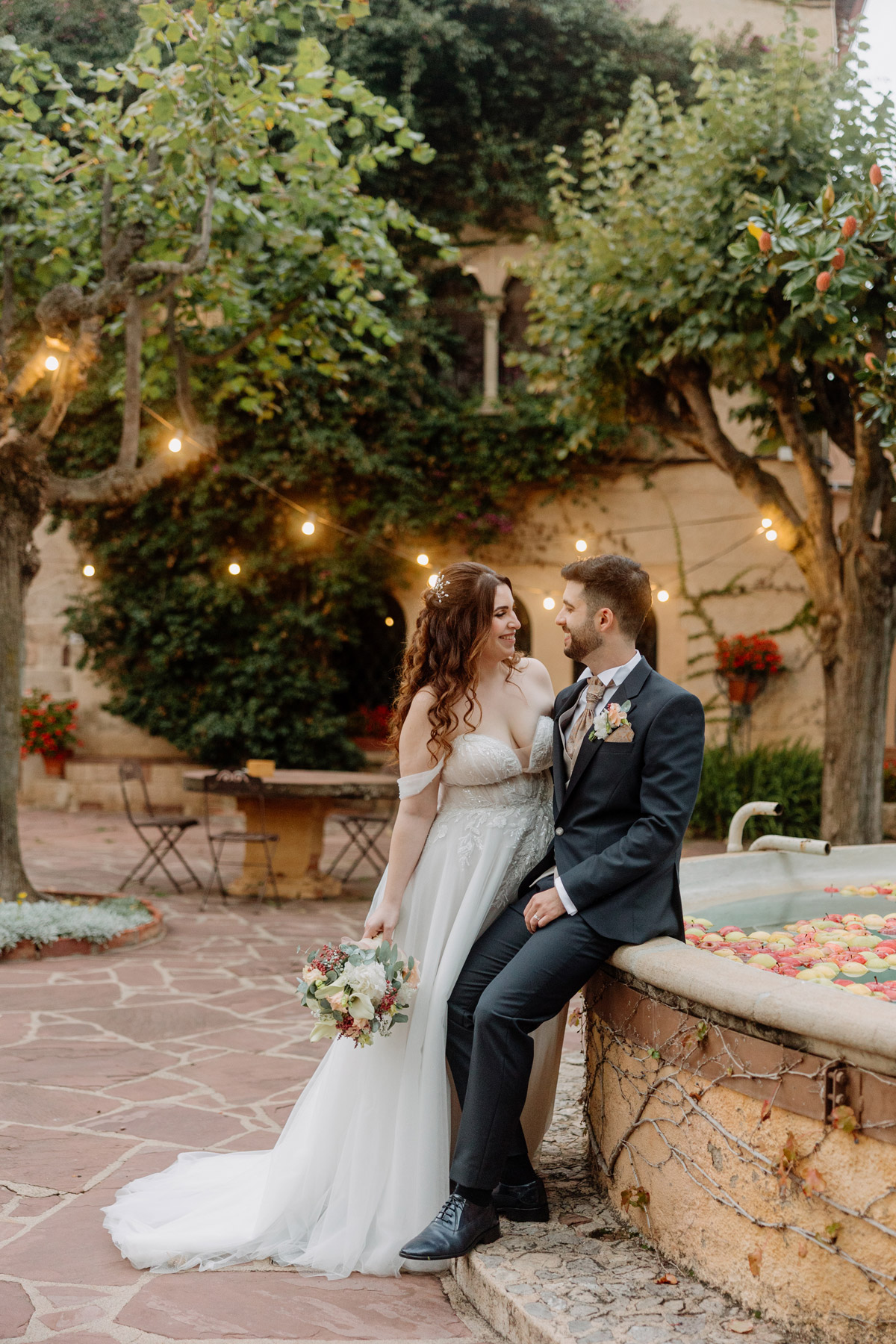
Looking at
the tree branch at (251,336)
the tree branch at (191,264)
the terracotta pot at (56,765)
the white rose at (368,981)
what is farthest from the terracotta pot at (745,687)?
the white rose at (368,981)

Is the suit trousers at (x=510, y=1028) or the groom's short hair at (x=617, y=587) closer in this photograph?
the suit trousers at (x=510, y=1028)

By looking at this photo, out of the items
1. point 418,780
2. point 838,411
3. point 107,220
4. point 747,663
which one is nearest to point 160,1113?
point 418,780

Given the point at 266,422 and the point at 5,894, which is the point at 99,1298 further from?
the point at 266,422

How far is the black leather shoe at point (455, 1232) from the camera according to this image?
2.75 m

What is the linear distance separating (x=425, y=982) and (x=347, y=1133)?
0.47m

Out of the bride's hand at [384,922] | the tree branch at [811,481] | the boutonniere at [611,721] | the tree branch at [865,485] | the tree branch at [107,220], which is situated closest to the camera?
the boutonniere at [611,721]

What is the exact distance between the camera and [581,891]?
287 cm

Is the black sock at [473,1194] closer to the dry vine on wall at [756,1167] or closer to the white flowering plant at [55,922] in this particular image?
the dry vine on wall at [756,1167]

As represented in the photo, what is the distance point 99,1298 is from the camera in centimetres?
271

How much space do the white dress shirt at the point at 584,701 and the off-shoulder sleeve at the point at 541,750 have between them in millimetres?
136

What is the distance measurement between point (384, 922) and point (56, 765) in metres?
11.6

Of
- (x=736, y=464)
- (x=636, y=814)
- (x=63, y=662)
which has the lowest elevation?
(x=636, y=814)

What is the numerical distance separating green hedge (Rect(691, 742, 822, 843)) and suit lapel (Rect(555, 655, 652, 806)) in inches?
344

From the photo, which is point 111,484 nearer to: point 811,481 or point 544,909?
point 811,481
